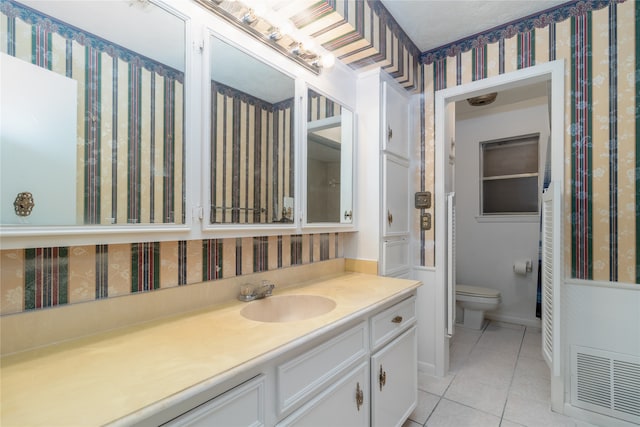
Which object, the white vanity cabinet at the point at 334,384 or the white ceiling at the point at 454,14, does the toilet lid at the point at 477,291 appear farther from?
the white ceiling at the point at 454,14

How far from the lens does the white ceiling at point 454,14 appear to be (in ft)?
5.90

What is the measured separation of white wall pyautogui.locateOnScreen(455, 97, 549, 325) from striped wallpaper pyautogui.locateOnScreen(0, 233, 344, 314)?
2.89 m

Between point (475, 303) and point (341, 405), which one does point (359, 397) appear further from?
point (475, 303)

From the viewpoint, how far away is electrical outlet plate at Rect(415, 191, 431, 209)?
2.23 m

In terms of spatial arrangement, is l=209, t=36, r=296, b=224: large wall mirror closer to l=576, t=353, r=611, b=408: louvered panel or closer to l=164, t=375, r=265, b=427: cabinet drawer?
l=164, t=375, r=265, b=427: cabinet drawer

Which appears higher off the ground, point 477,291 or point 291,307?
point 291,307

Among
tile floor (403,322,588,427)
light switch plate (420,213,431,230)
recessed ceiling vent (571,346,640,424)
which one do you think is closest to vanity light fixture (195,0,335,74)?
light switch plate (420,213,431,230)

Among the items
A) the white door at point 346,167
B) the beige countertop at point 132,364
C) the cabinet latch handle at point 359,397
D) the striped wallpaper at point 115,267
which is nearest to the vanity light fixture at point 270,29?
the white door at point 346,167

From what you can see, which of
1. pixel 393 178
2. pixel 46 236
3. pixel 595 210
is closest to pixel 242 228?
pixel 46 236

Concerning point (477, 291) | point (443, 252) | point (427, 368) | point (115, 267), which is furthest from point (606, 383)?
point (115, 267)

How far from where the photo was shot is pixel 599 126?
173 centimetres

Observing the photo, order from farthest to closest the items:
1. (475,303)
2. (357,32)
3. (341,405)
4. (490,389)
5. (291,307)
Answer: (475,303)
(490,389)
(357,32)
(291,307)
(341,405)

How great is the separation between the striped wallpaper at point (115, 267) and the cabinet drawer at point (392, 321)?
2.00ft

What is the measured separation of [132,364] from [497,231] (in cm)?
366
